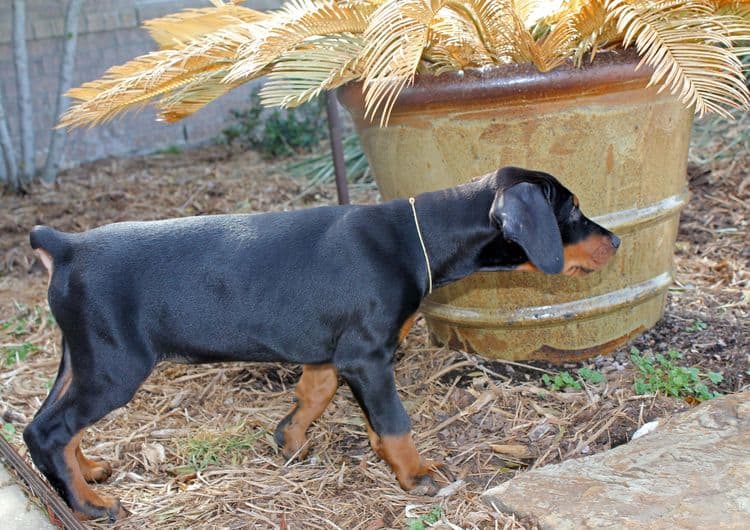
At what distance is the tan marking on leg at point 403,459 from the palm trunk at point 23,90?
5.58 m

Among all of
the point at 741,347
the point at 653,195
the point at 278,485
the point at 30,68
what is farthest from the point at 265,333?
the point at 30,68

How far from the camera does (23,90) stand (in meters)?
7.52

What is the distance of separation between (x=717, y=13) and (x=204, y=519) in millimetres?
2912

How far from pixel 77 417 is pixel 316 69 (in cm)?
170

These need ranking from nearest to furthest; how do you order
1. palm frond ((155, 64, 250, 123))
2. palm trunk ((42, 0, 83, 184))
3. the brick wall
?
palm frond ((155, 64, 250, 123)), palm trunk ((42, 0, 83, 184)), the brick wall

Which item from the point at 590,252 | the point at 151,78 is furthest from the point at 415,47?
the point at 151,78

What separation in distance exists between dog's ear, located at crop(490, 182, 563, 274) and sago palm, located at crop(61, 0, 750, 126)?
60cm

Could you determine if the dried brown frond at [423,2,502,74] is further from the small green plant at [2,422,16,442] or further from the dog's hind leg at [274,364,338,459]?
the small green plant at [2,422,16,442]

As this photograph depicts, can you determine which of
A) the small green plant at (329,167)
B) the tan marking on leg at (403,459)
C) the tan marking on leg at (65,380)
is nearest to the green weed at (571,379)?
the tan marking on leg at (403,459)

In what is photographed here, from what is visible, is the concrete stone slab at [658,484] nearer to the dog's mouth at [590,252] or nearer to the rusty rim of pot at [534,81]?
the dog's mouth at [590,252]

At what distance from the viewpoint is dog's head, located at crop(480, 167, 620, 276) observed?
295 cm

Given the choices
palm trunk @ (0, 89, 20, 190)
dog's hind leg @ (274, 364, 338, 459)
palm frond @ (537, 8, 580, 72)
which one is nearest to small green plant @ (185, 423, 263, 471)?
dog's hind leg @ (274, 364, 338, 459)

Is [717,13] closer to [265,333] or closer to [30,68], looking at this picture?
[265,333]

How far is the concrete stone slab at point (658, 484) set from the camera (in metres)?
2.57
